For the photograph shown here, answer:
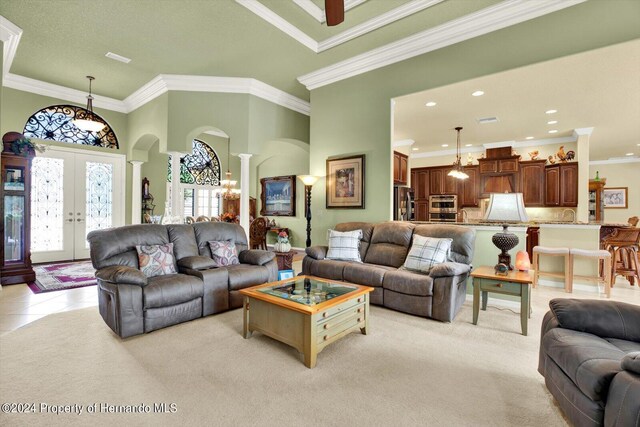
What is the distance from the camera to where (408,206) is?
688 cm

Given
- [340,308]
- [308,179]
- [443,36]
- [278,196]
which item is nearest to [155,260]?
[340,308]

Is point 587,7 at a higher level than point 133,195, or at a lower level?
higher

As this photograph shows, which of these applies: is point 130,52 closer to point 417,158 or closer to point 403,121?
point 403,121

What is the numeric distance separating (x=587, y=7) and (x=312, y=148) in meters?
3.93

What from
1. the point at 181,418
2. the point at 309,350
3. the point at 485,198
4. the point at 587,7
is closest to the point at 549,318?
the point at 309,350

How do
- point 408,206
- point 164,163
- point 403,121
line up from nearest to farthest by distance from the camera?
1. point 403,121
2. point 408,206
3. point 164,163

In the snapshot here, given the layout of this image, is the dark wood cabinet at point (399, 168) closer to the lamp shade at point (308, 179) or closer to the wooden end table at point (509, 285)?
the lamp shade at point (308, 179)

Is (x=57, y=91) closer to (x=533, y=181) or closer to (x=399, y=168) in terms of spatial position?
(x=399, y=168)

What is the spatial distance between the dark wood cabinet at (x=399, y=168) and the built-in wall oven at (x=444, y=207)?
213cm

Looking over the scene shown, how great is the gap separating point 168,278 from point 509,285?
11.2 ft

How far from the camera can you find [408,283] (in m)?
3.40

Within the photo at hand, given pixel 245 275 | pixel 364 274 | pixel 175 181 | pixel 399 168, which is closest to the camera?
pixel 245 275

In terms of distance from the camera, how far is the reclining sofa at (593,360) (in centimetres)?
130

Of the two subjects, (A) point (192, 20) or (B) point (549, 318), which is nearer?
(B) point (549, 318)
